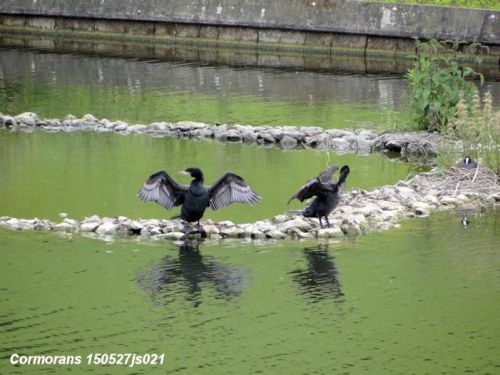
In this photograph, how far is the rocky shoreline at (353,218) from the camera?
1403cm

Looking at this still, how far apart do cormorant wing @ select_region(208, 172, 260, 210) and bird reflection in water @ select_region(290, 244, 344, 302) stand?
116 cm

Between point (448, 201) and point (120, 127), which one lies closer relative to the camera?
point (448, 201)

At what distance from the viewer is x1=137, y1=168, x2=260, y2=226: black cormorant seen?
45.7 ft

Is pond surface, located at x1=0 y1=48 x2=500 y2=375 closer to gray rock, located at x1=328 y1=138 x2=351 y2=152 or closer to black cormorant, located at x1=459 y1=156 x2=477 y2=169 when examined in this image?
gray rock, located at x1=328 y1=138 x2=351 y2=152

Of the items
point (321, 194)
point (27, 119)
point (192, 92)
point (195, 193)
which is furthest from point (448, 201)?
point (192, 92)

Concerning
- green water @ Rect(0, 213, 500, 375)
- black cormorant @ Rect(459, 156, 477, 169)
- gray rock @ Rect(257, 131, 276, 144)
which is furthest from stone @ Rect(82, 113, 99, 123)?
green water @ Rect(0, 213, 500, 375)

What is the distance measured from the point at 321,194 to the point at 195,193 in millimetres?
1530

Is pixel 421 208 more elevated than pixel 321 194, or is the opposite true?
pixel 321 194

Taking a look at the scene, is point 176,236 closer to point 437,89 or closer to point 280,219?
point 280,219

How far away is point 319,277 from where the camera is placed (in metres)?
12.6

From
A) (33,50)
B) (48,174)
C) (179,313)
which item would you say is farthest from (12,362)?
(33,50)

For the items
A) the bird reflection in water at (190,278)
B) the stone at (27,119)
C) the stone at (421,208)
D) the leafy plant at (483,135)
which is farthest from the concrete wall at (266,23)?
the bird reflection in water at (190,278)

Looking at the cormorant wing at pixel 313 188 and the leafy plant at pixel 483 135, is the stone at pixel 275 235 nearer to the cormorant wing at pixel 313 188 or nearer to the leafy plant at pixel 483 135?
the cormorant wing at pixel 313 188

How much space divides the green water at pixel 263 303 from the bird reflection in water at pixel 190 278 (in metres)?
0.02
